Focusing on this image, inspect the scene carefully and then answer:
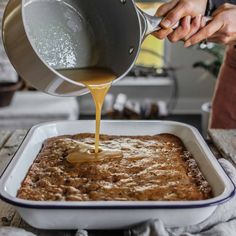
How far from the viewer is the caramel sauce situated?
3.18ft

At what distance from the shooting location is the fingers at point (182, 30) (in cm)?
104

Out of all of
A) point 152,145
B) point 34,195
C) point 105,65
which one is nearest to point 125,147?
point 152,145

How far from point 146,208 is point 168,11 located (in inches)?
20.5

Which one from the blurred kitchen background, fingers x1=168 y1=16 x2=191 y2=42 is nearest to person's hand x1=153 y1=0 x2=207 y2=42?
fingers x1=168 y1=16 x2=191 y2=42

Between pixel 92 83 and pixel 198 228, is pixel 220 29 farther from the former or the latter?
pixel 198 228

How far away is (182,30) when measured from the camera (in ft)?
3.47

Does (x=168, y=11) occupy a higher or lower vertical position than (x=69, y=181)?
higher

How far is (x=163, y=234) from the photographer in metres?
0.74

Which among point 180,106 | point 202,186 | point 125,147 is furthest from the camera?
point 180,106

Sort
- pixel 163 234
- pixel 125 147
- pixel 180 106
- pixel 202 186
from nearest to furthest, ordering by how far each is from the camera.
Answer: pixel 163 234, pixel 202 186, pixel 125 147, pixel 180 106

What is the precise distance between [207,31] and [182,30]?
7 cm

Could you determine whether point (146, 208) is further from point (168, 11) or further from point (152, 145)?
point (168, 11)

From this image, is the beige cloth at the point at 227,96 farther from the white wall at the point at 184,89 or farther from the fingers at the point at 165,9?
the white wall at the point at 184,89

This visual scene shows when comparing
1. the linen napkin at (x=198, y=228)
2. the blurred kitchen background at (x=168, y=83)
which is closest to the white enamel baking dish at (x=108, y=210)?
the linen napkin at (x=198, y=228)
